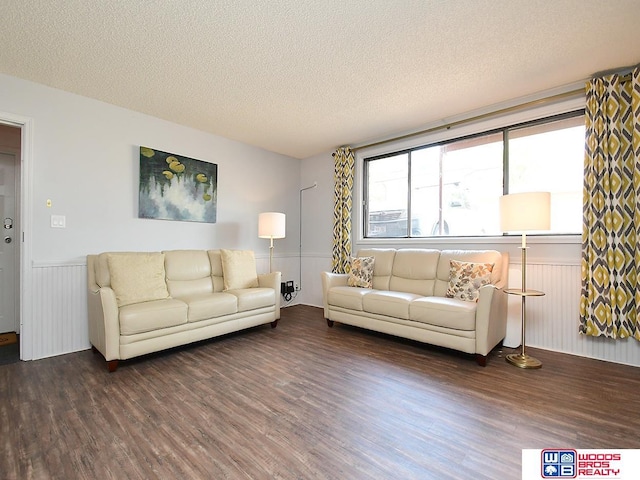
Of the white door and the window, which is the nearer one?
the window

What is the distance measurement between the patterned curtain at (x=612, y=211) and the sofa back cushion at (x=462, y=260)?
0.68 meters

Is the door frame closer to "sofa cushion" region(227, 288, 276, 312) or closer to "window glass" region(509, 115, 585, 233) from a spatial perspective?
"sofa cushion" region(227, 288, 276, 312)

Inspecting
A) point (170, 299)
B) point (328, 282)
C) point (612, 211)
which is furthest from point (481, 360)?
point (170, 299)

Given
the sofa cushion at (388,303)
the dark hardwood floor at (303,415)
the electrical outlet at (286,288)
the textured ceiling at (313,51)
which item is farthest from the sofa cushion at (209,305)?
the textured ceiling at (313,51)

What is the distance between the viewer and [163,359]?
2.66 metres

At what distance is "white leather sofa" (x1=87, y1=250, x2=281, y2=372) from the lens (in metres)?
2.43

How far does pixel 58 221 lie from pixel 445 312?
3.75m

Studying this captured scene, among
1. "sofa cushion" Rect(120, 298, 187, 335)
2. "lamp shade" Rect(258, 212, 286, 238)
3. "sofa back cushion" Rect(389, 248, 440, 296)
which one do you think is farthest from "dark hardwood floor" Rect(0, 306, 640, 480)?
"lamp shade" Rect(258, 212, 286, 238)

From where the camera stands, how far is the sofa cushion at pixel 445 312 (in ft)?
8.30

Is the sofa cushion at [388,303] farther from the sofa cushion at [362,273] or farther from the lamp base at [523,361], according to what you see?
the lamp base at [523,361]

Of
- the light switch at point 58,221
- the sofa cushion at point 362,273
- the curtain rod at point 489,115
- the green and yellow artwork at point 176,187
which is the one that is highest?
the curtain rod at point 489,115

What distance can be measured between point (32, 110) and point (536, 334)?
5.29 metres

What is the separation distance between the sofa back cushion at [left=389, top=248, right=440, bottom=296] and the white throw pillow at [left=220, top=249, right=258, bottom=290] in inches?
70.2

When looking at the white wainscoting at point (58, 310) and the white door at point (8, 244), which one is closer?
the white wainscoting at point (58, 310)
